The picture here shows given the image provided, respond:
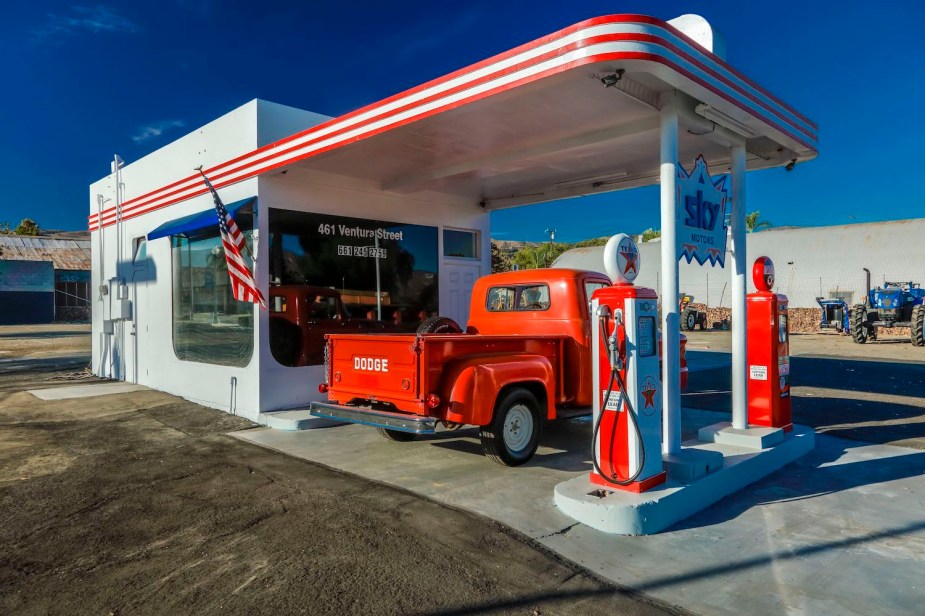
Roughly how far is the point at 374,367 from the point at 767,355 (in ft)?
13.9

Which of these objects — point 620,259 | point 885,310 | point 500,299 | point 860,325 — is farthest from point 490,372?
point 885,310

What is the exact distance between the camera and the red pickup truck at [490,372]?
5641mm

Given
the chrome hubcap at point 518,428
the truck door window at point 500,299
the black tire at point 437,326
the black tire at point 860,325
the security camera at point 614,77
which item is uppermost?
the security camera at point 614,77

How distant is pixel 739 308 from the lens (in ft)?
21.3

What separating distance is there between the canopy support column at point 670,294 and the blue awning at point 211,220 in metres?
5.90

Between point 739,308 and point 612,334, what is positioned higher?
point 739,308

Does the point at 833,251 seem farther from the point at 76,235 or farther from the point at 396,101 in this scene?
the point at 76,235

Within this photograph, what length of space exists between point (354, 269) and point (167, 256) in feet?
12.3

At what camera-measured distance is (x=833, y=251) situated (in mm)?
38000

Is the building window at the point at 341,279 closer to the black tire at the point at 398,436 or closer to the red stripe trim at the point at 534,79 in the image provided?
the red stripe trim at the point at 534,79

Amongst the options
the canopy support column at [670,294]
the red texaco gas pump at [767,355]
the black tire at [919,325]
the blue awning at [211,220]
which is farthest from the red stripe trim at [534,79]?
the black tire at [919,325]

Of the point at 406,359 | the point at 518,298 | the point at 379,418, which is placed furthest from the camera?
the point at 518,298

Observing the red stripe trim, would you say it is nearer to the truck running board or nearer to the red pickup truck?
the red pickup truck

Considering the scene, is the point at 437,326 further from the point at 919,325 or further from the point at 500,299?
the point at 919,325
